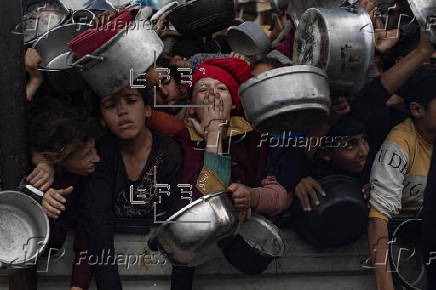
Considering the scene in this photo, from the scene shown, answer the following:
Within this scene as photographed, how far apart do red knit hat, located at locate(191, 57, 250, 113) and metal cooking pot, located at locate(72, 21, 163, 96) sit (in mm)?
225

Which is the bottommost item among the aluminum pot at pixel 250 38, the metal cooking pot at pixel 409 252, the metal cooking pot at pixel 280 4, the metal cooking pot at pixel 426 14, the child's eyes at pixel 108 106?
the metal cooking pot at pixel 409 252

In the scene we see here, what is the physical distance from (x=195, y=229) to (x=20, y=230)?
0.53 metres

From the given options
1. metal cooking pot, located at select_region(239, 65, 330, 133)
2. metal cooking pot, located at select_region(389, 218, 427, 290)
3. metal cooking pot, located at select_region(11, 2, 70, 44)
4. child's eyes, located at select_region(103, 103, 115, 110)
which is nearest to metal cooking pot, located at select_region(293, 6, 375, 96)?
metal cooking pot, located at select_region(239, 65, 330, 133)

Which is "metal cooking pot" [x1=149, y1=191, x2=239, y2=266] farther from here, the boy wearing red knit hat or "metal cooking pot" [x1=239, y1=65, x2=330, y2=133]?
"metal cooking pot" [x1=239, y1=65, x2=330, y2=133]

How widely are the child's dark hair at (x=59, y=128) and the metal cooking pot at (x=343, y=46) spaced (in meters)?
0.72

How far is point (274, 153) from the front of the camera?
7.35 ft

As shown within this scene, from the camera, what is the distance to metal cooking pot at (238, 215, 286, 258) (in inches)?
80.4

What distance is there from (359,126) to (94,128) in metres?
0.84

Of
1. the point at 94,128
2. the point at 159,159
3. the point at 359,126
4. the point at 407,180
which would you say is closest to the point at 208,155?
the point at 159,159

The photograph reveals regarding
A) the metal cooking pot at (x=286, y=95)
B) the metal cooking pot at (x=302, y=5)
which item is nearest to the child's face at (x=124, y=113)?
the metal cooking pot at (x=286, y=95)

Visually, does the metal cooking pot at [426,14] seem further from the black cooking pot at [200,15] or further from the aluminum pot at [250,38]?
the black cooking pot at [200,15]

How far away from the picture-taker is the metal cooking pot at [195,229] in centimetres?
188

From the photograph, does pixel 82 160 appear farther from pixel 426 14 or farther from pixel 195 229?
pixel 426 14

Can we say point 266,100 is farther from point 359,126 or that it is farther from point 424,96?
point 424,96
